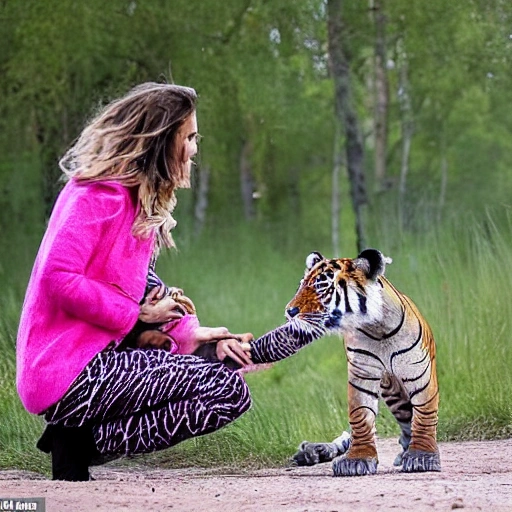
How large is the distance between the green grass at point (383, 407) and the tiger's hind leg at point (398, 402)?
1036 millimetres

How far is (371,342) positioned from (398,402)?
31cm

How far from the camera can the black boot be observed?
345 centimetres

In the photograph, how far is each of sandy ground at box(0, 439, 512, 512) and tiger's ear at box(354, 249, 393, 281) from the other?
0.64 metres

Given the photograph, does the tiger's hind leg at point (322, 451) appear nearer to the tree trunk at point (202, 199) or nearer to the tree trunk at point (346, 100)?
the tree trunk at point (346, 100)

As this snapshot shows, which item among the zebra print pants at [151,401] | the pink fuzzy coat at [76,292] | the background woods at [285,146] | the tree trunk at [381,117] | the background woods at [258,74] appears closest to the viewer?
the pink fuzzy coat at [76,292]

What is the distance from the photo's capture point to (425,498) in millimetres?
2885

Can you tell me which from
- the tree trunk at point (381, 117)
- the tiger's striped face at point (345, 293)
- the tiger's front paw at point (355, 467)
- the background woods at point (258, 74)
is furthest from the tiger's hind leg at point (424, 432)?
the tree trunk at point (381, 117)

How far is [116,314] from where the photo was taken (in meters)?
3.33

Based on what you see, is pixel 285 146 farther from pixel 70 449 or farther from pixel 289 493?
pixel 289 493

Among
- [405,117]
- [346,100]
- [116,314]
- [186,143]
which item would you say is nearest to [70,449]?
[116,314]

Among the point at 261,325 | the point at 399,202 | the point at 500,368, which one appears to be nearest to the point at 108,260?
the point at 500,368

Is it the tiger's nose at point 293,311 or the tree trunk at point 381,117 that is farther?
the tree trunk at point 381,117

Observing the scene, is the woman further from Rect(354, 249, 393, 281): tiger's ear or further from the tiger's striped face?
Rect(354, 249, 393, 281): tiger's ear

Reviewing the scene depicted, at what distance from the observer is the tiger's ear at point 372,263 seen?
3434 millimetres
